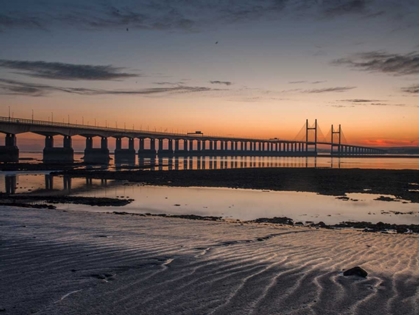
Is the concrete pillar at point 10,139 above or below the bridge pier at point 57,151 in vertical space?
above

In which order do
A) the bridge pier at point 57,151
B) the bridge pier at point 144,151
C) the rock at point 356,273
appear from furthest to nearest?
the bridge pier at point 144,151, the bridge pier at point 57,151, the rock at point 356,273

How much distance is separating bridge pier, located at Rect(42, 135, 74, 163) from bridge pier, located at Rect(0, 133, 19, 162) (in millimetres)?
17529

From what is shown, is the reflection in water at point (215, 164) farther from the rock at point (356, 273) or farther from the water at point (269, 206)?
the rock at point (356, 273)

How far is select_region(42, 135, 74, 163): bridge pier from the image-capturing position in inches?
3974

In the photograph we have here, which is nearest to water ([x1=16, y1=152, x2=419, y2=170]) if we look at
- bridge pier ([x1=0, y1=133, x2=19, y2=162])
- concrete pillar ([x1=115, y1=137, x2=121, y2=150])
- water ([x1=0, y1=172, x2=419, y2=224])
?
bridge pier ([x1=0, y1=133, x2=19, y2=162])

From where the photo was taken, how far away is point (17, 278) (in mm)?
5516

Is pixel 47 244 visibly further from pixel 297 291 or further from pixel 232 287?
pixel 297 291

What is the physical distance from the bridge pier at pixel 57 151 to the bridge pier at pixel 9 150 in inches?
690

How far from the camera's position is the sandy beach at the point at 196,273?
15.3 feet

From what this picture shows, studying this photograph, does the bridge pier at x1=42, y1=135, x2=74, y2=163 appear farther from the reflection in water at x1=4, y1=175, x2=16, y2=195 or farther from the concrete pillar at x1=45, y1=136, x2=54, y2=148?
the reflection in water at x1=4, y1=175, x2=16, y2=195

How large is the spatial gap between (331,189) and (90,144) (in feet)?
336

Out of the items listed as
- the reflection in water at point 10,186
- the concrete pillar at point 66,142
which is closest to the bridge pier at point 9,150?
the concrete pillar at point 66,142

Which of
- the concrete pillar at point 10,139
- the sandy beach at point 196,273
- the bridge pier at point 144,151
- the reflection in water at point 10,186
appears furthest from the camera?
the bridge pier at point 144,151

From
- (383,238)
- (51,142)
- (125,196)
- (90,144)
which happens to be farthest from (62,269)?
(90,144)
